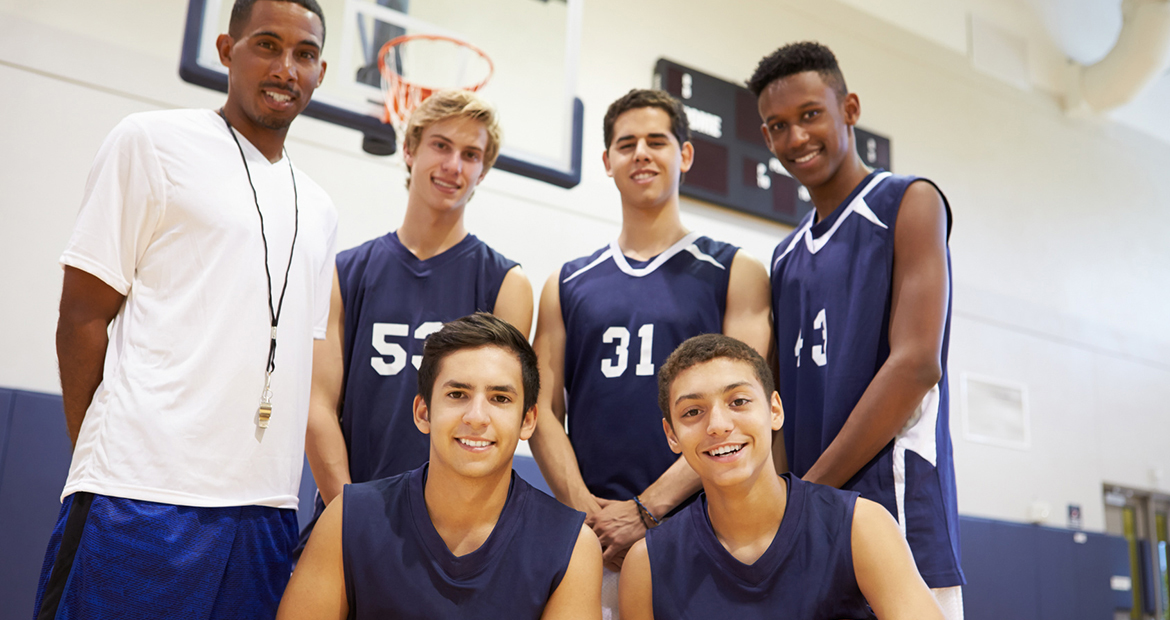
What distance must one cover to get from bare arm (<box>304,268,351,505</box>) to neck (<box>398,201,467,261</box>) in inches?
9.8

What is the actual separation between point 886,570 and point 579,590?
66 cm

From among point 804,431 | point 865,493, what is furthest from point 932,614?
point 804,431

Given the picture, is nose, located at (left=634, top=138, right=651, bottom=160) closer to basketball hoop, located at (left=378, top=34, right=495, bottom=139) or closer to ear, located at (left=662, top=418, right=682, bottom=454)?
ear, located at (left=662, top=418, right=682, bottom=454)

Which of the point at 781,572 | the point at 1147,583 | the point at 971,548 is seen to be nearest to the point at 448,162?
the point at 781,572

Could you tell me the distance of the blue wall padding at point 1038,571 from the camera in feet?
21.3

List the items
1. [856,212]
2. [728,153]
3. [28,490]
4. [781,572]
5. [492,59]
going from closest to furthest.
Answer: [781,572]
[856,212]
[28,490]
[492,59]
[728,153]

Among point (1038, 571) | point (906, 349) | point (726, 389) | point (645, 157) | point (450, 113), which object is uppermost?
point (450, 113)

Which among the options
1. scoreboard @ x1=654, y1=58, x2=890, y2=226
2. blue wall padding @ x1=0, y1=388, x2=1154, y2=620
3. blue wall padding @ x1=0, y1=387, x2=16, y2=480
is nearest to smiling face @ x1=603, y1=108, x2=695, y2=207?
blue wall padding @ x1=0, y1=388, x2=1154, y2=620

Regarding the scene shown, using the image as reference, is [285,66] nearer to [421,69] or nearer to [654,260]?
[654,260]

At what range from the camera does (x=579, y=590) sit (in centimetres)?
191

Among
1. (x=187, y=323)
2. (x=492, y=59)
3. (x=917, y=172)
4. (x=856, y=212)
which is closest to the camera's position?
(x=187, y=323)

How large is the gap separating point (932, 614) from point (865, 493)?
1.25 ft

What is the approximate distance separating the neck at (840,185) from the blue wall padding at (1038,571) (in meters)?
4.64

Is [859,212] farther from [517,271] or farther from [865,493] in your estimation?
[517,271]
